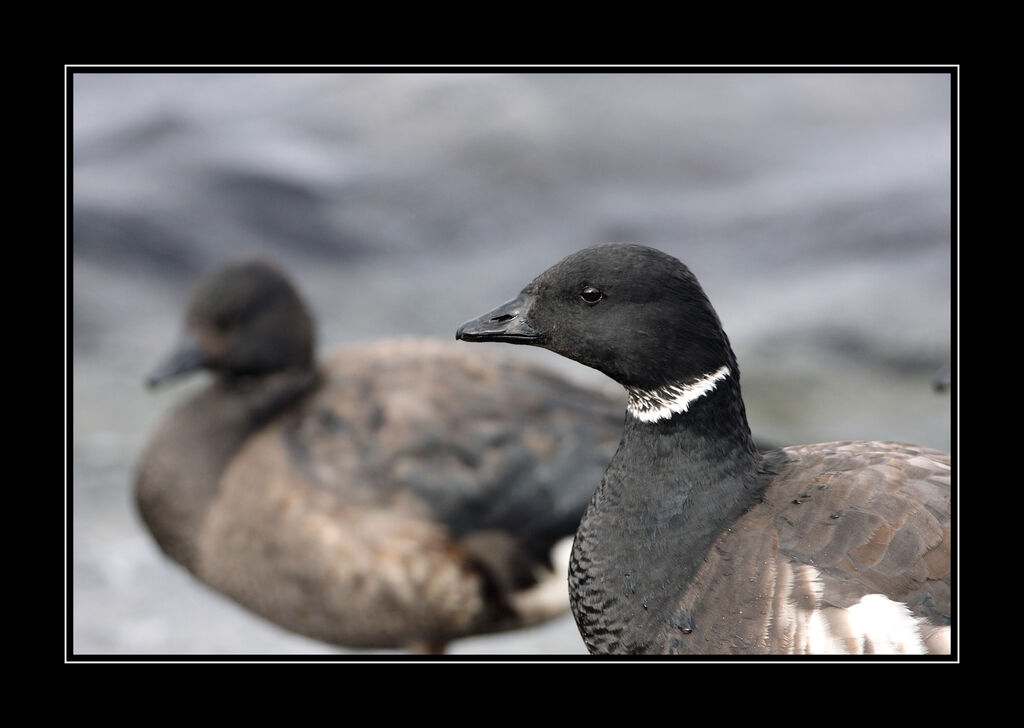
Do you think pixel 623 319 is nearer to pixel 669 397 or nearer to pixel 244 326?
pixel 669 397

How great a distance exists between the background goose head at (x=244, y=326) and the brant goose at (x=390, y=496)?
2 cm

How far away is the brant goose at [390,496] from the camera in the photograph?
169 inches

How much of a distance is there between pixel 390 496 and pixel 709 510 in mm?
1962

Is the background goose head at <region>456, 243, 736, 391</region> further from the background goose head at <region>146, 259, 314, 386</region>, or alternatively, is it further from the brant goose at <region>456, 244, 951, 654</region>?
the background goose head at <region>146, 259, 314, 386</region>

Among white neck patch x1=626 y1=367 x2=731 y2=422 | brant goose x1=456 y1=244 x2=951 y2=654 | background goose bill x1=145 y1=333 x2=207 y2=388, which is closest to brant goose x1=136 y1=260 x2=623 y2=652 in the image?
background goose bill x1=145 y1=333 x2=207 y2=388

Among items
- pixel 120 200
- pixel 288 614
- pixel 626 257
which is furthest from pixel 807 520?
pixel 120 200

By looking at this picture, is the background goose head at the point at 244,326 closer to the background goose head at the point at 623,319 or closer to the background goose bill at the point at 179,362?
the background goose bill at the point at 179,362

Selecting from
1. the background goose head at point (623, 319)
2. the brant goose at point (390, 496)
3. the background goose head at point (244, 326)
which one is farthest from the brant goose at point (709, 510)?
the background goose head at point (244, 326)

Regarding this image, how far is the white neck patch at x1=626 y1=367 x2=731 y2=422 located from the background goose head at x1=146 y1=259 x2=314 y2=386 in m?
2.49

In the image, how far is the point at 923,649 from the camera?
2393 mm

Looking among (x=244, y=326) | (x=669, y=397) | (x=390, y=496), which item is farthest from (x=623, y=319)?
(x=244, y=326)

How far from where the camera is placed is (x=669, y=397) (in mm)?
2689

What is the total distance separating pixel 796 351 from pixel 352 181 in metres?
3.63

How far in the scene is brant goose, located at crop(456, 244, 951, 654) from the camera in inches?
95.7
